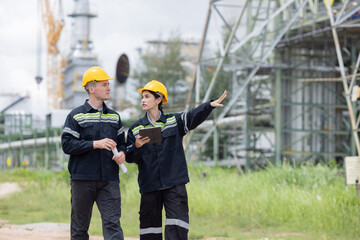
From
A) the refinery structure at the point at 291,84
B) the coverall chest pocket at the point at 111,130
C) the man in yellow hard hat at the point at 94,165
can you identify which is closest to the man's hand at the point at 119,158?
the man in yellow hard hat at the point at 94,165

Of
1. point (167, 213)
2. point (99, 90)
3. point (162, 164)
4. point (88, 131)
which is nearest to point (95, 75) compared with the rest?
point (99, 90)

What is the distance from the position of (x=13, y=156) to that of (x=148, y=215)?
39943 mm

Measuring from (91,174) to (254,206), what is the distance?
604cm

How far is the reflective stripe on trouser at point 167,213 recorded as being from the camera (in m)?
6.20

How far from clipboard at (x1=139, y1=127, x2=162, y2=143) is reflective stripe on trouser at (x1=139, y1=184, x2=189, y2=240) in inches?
20.0

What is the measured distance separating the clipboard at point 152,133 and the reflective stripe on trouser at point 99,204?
609mm

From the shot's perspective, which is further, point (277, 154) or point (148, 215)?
point (277, 154)

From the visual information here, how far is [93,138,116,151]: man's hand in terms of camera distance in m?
6.04

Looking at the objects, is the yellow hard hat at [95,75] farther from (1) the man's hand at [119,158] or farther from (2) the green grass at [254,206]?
(2) the green grass at [254,206]

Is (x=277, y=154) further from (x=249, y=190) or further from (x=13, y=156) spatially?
(x=13, y=156)

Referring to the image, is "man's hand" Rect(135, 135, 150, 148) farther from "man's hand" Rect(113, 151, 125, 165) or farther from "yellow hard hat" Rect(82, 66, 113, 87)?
"yellow hard hat" Rect(82, 66, 113, 87)

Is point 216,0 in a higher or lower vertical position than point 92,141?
higher

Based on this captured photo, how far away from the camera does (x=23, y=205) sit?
14680 millimetres

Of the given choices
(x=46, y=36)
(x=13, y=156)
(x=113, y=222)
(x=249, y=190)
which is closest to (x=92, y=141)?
(x=113, y=222)
